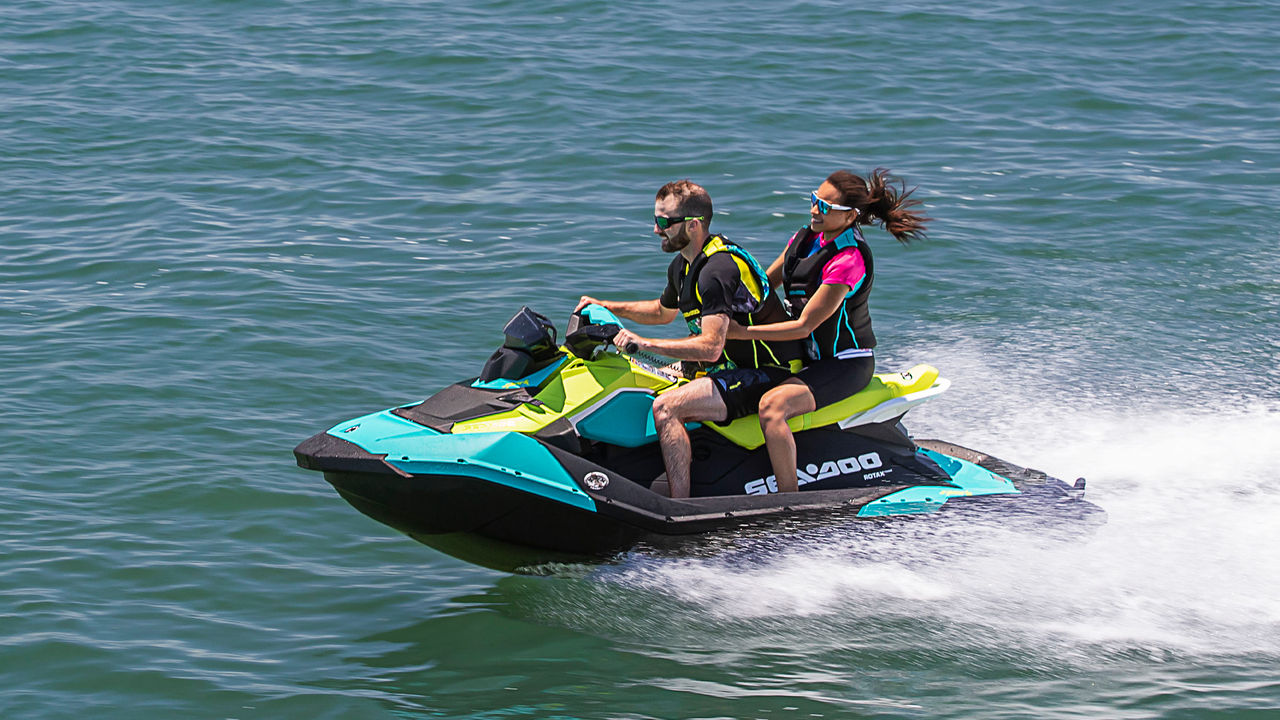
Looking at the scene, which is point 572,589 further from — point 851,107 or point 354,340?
point 851,107

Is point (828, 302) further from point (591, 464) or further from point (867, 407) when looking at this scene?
point (591, 464)

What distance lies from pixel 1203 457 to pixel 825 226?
3.10 metres

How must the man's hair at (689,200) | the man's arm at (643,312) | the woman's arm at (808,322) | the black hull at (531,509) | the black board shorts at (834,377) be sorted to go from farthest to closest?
the man's arm at (643,312), the black board shorts at (834,377), the woman's arm at (808,322), the man's hair at (689,200), the black hull at (531,509)

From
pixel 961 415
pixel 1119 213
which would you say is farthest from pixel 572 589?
pixel 1119 213

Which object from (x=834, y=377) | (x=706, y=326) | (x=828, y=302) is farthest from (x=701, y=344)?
(x=834, y=377)

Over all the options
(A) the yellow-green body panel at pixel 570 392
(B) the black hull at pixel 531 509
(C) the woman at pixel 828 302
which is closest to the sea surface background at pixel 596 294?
(B) the black hull at pixel 531 509

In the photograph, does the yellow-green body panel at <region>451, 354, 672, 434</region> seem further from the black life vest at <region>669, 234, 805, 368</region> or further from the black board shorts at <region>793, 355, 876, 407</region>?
the black board shorts at <region>793, 355, 876, 407</region>

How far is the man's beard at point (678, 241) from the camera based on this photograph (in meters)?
5.86

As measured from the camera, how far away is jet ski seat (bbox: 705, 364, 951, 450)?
623 cm

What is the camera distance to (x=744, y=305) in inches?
230

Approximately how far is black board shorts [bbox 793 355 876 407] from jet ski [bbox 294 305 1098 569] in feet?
0.35

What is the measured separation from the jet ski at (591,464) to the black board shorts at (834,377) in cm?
11

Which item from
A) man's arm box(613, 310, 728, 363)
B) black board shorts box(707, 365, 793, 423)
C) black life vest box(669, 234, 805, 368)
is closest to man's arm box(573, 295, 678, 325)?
black life vest box(669, 234, 805, 368)

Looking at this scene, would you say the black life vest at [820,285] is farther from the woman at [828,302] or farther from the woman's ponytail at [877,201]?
the woman's ponytail at [877,201]
